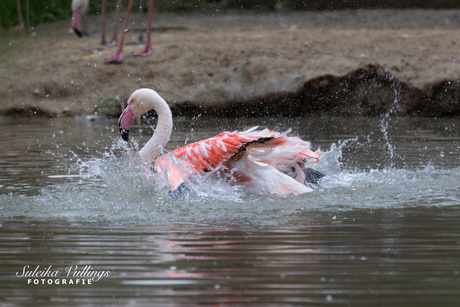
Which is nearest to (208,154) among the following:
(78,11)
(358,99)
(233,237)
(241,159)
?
(241,159)

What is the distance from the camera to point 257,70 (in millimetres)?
11664

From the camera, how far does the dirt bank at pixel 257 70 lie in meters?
11.0

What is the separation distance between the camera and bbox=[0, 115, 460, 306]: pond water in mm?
3021

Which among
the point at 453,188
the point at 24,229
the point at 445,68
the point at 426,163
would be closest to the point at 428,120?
the point at 445,68

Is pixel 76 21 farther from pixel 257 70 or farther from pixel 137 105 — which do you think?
pixel 137 105

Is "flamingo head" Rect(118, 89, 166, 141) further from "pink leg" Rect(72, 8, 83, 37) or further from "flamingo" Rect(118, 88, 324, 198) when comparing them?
"pink leg" Rect(72, 8, 83, 37)

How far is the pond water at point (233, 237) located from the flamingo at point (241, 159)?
0.11 metres

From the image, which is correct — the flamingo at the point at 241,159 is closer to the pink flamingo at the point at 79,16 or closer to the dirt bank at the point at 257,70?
the dirt bank at the point at 257,70

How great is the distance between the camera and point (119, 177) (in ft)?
17.4

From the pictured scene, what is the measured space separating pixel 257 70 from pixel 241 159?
6.50 m

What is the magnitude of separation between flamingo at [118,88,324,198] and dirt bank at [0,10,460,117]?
17.9ft

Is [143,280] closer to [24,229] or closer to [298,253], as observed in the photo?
[298,253]

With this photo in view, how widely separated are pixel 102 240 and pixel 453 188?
2594 millimetres

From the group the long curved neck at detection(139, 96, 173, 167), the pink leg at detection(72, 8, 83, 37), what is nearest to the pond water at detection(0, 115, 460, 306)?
the long curved neck at detection(139, 96, 173, 167)
